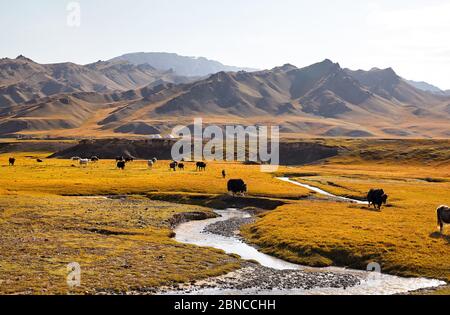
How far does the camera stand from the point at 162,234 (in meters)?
46.0

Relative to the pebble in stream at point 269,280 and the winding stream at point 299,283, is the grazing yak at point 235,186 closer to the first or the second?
the winding stream at point 299,283

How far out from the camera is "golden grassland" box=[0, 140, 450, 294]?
104 feet

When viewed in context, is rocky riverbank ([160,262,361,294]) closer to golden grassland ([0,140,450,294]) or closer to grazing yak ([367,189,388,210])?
golden grassland ([0,140,450,294])

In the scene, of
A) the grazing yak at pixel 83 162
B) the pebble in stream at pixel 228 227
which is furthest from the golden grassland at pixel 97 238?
the grazing yak at pixel 83 162

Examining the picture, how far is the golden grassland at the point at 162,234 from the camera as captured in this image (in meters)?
31.7

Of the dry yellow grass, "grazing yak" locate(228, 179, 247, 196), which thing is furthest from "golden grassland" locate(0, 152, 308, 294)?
"grazing yak" locate(228, 179, 247, 196)

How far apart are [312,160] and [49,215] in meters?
124

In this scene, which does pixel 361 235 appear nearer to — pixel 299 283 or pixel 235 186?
pixel 299 283

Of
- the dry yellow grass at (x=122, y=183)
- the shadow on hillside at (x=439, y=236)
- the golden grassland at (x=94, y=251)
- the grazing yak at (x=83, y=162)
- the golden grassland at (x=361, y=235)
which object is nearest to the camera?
the golden grassland at (x=94, y=251)

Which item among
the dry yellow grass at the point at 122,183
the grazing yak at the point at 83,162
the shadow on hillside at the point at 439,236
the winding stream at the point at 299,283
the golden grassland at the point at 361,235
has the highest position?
the grazing yak at the point at 83,162

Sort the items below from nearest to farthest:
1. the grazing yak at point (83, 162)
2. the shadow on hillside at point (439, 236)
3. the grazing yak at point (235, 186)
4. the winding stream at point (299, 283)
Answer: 1. the winding stream at point (299, 283)
2. the shadow on hillside at point (439, 236)
3. the grazing yak at point (235, 186)
4. the grazing yak at point (83, 162)

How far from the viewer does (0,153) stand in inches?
7608

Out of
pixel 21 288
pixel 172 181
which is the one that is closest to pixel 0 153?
pixel 172 181
